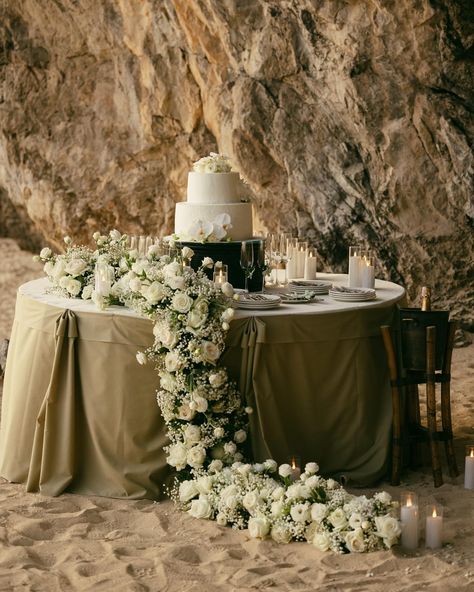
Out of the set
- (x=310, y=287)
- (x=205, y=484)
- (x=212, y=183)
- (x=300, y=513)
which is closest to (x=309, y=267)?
(x=310, y=287)

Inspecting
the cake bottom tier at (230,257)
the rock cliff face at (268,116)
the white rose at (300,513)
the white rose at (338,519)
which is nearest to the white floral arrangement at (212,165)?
the cake bottom tier at (230,257)

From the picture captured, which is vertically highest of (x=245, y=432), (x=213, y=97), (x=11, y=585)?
(x=213, y=97)

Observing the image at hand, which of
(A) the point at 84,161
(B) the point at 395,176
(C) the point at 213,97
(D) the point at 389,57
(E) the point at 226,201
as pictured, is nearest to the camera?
(E) the point at 226,201

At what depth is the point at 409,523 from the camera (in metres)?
5.17

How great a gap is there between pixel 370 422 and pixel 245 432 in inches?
33.2

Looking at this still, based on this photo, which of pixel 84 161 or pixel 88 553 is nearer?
pixel 88 553

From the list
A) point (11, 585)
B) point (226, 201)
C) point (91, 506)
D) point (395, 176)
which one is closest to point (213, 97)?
point (395, 176)

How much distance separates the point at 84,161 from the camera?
1359 cm

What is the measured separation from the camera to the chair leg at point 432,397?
20.1 ft

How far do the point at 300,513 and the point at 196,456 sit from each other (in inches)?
32.0

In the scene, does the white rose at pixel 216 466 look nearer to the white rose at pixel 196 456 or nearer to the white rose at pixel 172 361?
the white rose at pixel 196 456

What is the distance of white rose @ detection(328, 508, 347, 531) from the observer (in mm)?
5242

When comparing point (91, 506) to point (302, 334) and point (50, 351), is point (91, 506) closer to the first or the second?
point (50, 351)

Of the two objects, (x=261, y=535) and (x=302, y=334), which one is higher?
(x=302, y=334)
